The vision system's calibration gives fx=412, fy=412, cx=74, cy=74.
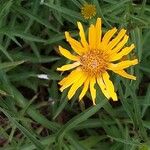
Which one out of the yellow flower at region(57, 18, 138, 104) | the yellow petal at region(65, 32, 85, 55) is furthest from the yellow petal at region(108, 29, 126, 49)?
the yellow petal at region(65, 32, 85, 55)

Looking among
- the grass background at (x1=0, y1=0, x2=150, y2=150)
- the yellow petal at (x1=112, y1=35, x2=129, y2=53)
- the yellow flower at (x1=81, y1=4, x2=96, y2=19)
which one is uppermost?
the yellow flower at (x1=81, y1=4, x2=96, y2=19)

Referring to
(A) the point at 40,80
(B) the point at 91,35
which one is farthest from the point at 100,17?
(A) the point at 40,80

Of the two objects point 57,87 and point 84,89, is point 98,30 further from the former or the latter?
point 57,87

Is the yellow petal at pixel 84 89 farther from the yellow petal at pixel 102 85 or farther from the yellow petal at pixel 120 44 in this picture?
the yellow petal at pixel 120 44

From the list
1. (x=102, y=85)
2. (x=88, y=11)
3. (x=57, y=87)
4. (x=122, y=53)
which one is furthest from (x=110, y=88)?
(x=57, y=87)

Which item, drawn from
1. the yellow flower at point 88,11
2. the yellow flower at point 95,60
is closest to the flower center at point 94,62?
the yellow flower at point 95,60

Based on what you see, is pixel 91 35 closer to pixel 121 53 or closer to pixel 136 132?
pixel 121 53

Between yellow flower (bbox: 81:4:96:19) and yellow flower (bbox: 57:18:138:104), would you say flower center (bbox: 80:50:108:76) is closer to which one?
yellow flower (bbox: 57:18:138:104)
